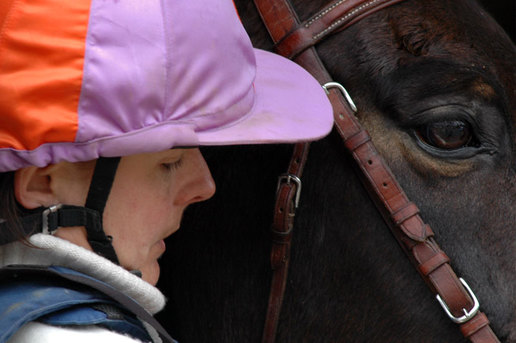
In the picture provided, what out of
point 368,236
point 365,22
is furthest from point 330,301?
point 365,22

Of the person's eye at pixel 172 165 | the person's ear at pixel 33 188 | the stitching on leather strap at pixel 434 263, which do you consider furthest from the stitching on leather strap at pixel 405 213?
the person's ear at pixel 33 188

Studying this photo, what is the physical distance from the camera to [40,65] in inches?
43.3

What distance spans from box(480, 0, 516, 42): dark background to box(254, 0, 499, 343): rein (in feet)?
5.01

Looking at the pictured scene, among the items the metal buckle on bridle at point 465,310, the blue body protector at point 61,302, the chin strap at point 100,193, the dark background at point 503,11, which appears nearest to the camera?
the blue body protector at point 61,302

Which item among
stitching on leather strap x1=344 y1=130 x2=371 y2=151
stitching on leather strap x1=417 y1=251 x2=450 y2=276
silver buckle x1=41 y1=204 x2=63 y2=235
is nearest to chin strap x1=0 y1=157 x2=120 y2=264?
silver buckle x1=41 y1=204 x2=63 y2=235

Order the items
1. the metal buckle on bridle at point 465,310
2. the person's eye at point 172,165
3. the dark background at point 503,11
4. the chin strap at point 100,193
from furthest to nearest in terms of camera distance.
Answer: the dark background at point 503,11
the metal buckle on bridle at point 465,310
the person's eye at point 172,165
the chin strap at point 100,193

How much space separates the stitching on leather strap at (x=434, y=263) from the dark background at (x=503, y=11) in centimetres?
173

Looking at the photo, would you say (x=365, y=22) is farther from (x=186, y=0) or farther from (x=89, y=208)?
(x=89, y=208)

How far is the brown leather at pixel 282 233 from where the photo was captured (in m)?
1.67

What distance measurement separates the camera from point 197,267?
1.84m

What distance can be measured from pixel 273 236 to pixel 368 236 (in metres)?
0.21

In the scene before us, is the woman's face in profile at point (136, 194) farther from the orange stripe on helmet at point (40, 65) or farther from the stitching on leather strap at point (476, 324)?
the stitching on leather strap at point (476, 324)

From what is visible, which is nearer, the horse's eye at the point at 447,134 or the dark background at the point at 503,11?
the horse's eye at the point at 447,134

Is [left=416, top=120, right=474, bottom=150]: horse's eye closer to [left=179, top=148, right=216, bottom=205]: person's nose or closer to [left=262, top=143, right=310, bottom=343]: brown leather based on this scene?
[left=262, top=143, right=310, bottom=343]: brown leather
